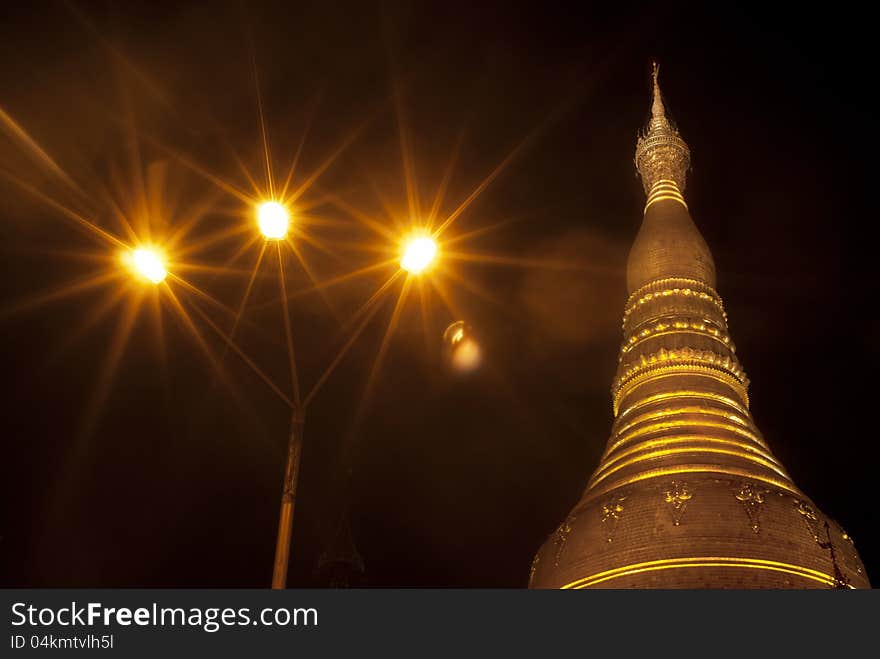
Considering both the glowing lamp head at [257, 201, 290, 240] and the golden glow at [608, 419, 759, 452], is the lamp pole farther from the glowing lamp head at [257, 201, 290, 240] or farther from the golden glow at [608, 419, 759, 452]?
the golden glow at [608, 419, 759, 452]

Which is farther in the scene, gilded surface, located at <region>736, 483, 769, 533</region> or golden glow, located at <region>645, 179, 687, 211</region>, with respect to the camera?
golden glow, located at <region>645, 179, 687, 211</region>

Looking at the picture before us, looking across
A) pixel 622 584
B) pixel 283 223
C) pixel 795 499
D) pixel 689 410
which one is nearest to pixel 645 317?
pixel 689 410

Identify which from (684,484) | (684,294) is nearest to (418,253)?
(684,484)

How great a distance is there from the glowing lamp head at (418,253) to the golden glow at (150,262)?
3120 mm

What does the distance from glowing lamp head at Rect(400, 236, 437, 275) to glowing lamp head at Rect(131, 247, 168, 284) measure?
123 inches

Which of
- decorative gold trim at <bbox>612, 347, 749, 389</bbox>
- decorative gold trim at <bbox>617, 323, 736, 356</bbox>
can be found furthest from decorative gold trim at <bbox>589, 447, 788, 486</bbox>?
decorative gold trim at <bbox>617, 323, 736, 356</bbox>

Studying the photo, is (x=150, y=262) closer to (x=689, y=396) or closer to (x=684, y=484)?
(x=684, y=484)

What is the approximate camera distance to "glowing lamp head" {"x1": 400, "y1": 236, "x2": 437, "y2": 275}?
11.9m

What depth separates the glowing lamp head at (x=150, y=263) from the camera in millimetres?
11703

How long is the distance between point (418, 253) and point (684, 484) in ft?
25.2

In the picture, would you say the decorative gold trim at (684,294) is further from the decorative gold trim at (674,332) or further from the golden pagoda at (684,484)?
the decorative gold trim at (674,332)

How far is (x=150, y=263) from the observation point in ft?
38.6

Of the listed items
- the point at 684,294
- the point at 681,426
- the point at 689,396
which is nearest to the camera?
the point at 681,426

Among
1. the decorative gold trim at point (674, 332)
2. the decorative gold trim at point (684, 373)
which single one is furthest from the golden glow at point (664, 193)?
the decorative gold trim at point (684, 373)
